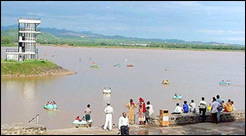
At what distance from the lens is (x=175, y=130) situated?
62.7ft

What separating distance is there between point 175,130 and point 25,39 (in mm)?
63075

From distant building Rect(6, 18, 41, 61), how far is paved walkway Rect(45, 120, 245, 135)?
61.3m

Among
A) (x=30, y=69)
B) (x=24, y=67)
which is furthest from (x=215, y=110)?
(x=24, y=67)

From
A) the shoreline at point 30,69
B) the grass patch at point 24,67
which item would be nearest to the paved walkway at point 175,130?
the shoreline at point 30,69

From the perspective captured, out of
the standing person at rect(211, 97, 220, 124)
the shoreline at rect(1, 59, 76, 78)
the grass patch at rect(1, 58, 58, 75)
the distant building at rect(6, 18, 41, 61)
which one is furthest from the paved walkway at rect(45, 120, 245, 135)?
the distant building at rect(6, 18, 41, 61)

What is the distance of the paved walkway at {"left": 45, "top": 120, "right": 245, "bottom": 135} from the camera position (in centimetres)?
1830

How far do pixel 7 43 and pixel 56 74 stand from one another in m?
125

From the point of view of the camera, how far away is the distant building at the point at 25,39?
77.9 metres

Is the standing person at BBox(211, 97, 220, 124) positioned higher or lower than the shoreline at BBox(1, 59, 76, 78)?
lower

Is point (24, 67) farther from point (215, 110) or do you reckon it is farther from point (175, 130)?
point (175, 130)

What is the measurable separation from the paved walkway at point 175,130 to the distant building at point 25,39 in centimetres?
6125

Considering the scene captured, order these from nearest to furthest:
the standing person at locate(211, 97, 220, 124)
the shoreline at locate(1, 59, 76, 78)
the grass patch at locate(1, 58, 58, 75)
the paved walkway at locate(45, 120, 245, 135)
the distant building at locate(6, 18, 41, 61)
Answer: the paved walkway at locate(45, 120, 245, 135)
the standing person at locate(211, 97, 220, 124)
the shoreline at locate(1, 59, 76, 78)
the grass patch at locate(1, 58, 58, 75)
the distant building at locate(6, 18, 41, 61)

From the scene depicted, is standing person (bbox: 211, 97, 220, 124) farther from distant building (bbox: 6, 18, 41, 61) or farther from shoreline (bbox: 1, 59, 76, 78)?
distant building (bbox: 6, 18, 41, 61)

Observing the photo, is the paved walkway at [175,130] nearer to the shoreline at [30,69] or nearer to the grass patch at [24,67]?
the shoreline at [30,69]
